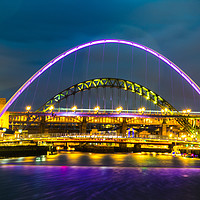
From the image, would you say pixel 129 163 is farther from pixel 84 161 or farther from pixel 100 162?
pixel 84 161

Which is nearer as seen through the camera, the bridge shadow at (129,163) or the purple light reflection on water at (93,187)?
the purple light reflection on water at (93,187)

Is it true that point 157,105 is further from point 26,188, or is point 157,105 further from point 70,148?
point 26,188

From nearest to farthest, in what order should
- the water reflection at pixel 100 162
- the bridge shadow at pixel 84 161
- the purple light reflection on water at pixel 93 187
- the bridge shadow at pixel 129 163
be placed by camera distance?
1. the purple light reflection on water at pixel 93 187
2. the water reflection at pixel 100 162
3. the bridge shadow at pixel 129 163
4. the bridge shadow at pixel 84 161

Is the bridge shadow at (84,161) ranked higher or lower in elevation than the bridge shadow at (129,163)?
higher

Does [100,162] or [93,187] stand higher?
[100,162]

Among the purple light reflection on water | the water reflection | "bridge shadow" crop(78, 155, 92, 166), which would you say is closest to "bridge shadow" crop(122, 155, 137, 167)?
the water reflection

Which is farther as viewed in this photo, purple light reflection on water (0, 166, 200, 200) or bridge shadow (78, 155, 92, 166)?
bridge shadow (78, 155, 92, 166)

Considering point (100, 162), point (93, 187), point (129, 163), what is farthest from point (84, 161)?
point (93, 187)

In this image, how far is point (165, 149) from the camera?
140 m

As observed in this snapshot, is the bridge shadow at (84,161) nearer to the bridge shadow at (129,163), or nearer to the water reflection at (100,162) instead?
the water reflection at (100,162)

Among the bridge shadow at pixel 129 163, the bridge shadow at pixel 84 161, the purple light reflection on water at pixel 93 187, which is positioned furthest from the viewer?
Answer: the bridge shadow at pixel 84 161

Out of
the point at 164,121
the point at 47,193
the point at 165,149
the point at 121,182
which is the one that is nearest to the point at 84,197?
the point at 47,193

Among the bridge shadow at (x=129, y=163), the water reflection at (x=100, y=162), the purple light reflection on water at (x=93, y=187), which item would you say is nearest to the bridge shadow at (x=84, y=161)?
the water reflection at (x=100, y=162)

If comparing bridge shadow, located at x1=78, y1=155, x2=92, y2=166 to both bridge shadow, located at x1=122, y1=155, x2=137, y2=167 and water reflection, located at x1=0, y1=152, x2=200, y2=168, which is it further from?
bridge shadow, located at x1=122, y1=155, x2=137, y2=167
